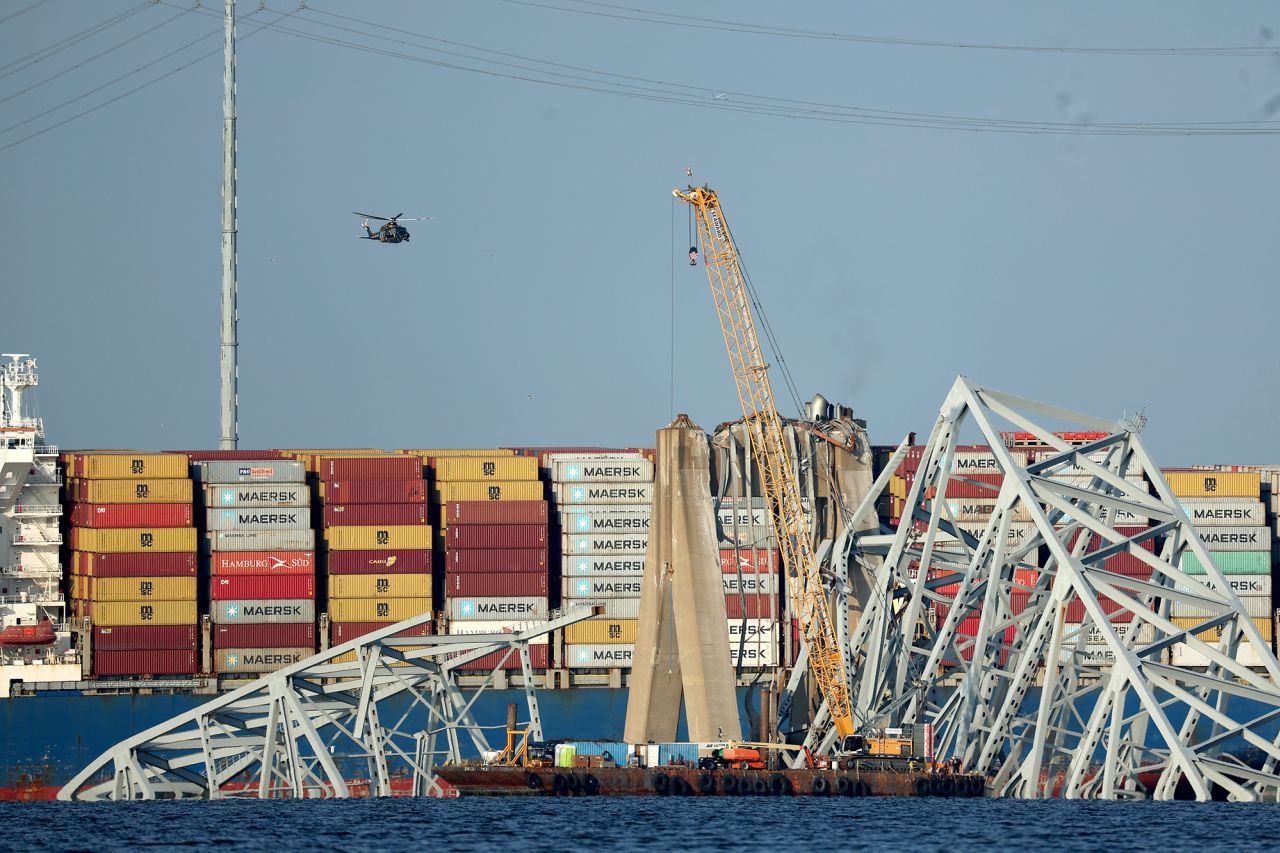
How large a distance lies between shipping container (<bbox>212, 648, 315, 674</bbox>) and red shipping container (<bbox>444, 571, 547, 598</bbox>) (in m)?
7.92

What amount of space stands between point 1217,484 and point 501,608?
3681 centimetres

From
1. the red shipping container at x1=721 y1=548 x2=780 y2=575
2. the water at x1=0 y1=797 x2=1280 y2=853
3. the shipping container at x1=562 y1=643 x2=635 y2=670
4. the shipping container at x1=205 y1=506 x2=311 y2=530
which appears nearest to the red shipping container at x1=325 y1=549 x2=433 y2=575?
the shipping container at x1=205 y1=506 x2=311 y2=530

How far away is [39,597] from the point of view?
10212 centimetres

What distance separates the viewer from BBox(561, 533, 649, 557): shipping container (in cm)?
10125

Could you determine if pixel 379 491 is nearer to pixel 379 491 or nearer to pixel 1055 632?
pixel 379 491

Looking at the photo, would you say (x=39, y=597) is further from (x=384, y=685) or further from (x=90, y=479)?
(x=384, y=685)

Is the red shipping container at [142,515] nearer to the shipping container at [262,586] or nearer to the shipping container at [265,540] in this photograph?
the shipping container at [265,540]

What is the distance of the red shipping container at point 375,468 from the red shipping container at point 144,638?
10.4 m

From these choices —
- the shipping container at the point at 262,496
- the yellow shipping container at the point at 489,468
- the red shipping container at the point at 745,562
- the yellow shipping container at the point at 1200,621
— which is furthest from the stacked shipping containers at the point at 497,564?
the yellow shipping container at the point at 1200,621

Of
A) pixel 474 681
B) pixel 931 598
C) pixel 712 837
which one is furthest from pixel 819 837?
pixel 474 681

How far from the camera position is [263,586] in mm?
99625

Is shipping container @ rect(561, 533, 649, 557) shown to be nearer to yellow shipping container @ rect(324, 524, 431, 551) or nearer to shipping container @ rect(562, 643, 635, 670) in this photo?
shipping container @ rect(562, 643, 635, 670)

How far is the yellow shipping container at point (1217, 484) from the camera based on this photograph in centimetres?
10425

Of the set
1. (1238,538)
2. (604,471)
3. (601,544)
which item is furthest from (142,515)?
(1238,538)
